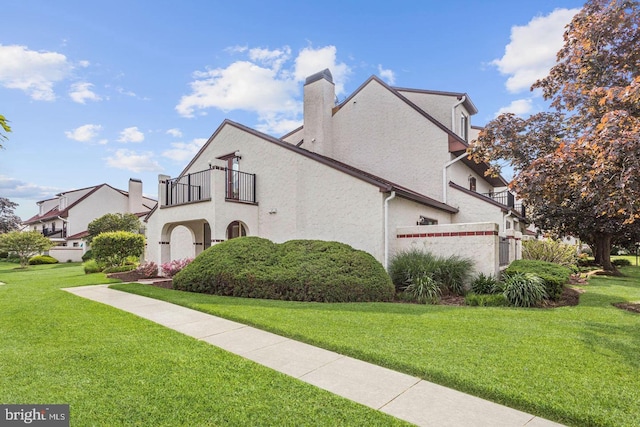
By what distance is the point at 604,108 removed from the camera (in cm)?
812

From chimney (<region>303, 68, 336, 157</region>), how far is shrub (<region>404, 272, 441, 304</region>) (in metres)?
9.32

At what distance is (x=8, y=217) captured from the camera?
4691cm

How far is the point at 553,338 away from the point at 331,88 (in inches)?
597

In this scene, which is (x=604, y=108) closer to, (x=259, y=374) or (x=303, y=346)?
(x=303, y=346)

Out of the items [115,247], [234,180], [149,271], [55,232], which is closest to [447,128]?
[234,180]

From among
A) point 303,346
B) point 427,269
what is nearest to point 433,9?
point 427,269

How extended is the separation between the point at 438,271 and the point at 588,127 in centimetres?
571

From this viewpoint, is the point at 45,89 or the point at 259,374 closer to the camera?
the point at 259,374

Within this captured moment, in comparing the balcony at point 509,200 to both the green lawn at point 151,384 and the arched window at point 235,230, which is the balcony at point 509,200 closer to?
the arched window at point 235,230

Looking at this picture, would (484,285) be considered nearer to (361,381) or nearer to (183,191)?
(361,381)

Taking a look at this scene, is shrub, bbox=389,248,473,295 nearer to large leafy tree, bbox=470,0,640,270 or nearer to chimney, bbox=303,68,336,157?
large leafy tree, bbox=470,0,640,270

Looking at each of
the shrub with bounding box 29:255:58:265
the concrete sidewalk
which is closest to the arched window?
the concrete sidewalk

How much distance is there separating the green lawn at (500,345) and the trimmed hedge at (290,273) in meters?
0.63

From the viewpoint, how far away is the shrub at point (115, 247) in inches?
703
